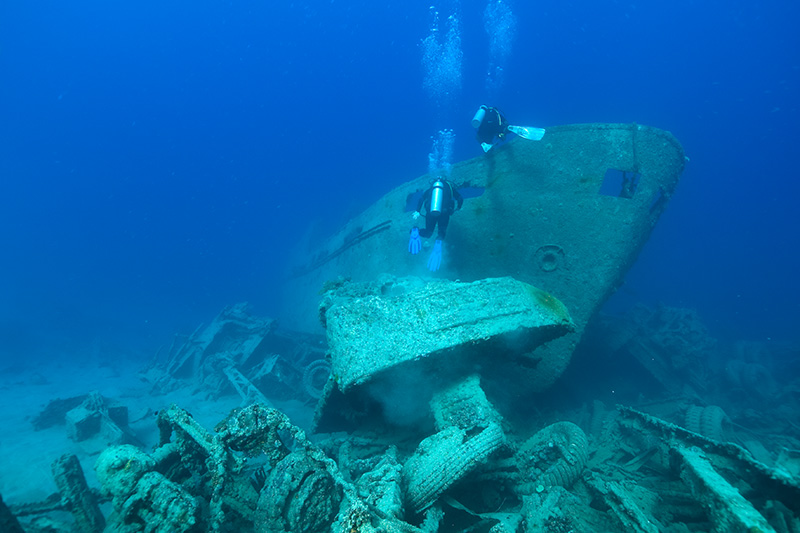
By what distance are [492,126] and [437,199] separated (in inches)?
88.7

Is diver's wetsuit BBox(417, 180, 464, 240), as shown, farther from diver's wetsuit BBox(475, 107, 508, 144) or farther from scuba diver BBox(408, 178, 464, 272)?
diver's wetsuit BBox(475, 107, 508, 144)

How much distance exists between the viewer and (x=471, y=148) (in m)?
63.5

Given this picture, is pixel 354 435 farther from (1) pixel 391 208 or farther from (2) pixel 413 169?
(2) pixel 413 169

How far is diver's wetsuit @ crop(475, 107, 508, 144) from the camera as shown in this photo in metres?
6.66

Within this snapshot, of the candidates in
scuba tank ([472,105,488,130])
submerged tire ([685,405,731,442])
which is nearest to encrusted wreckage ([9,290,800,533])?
submerged tire ([685,405,731,442])

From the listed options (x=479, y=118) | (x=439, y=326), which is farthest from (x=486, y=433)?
(x=479, y=118)

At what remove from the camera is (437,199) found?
5637 mm

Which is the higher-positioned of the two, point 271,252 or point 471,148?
point 471,148

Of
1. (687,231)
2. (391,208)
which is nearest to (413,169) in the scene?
(687,231)

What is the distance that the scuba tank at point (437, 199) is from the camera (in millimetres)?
5602

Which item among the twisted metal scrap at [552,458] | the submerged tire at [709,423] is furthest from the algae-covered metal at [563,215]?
the submerged tire at [709,423]

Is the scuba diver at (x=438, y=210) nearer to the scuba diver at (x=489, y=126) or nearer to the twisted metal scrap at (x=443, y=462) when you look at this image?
the scuba diver at (x=489, y=126)

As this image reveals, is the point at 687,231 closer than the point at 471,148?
Yes

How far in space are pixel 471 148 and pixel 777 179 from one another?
8392 centimetres
